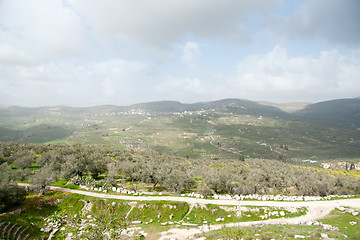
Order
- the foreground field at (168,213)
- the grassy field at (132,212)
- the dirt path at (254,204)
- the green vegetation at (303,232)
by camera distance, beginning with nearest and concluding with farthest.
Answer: the green vegetation at (303,232) < the dirt path at (254,204) < the foreground field at (168,213) < the grassy field at (132,212)

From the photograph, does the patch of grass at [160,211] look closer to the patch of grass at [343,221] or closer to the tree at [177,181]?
the tree at [177,181]

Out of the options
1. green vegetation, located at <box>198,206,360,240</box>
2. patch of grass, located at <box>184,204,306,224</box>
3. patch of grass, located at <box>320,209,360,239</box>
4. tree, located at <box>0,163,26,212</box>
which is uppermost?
A: tree, located at <box>0,163,26,212</box>

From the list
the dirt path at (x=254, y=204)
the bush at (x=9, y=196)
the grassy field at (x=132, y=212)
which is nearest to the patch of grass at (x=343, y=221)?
the dirt path at (x=254, y=204)

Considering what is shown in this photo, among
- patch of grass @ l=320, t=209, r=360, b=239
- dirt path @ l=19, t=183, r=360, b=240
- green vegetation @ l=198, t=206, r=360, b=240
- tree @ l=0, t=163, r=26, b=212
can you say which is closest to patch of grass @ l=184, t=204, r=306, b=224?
dirt path @ l=19, t=183, r=360, b=240

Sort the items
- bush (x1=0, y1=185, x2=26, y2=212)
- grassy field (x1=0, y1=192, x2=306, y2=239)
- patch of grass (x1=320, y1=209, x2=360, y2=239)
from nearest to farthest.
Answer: patch of grass (x1=320, y1=209, x2=360, y2=239)
grassy field (x1=0, y1=192, x2=306, y2=239)
bush (x1=0, y1=185, x2=26, y2=212)

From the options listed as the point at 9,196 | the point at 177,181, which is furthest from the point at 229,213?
the point at 9,196

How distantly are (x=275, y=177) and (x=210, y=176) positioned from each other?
30033 millimetres

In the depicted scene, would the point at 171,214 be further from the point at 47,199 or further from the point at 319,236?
the point at 47,199

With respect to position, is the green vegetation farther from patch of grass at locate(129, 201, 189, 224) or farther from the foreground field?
patch of grass at locate(129, 201, 189, 224)

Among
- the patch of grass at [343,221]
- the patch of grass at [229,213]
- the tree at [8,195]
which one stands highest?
the tree at [8,195]

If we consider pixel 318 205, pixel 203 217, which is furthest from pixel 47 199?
pixel 318 205

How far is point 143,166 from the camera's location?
244ft

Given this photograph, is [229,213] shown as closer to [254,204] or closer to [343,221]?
[254,204]

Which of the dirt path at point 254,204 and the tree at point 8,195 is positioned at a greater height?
the tree at point 8,195
